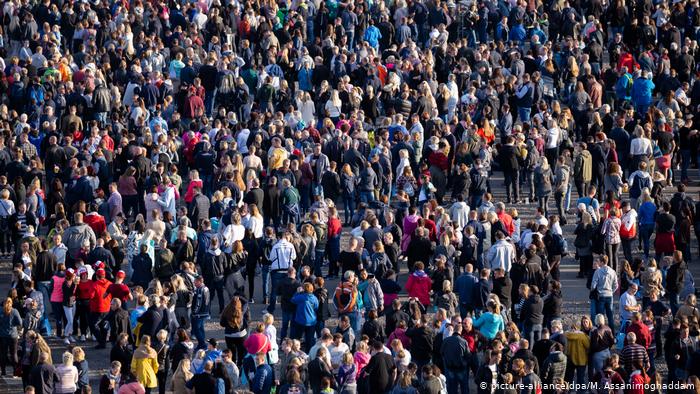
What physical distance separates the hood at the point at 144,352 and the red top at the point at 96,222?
5676mm

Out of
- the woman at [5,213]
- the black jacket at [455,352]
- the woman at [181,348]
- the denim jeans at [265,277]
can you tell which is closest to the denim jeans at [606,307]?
the black jacket at [455,352]

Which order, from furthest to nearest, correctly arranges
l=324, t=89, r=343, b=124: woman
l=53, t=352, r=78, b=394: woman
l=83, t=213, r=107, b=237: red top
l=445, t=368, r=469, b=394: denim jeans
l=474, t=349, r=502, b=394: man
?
1. l=324, t=89, r=343, b=124: woman
2. l=83, t=213, r=107, b=237: red top
3. l=445, t=368, r=469, b=394: denim jeans
4. l=53, t=352, r=78, b=394: woman
5. l=474, t=349, r=502, b=394: man

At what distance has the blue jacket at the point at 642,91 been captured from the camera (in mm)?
38594

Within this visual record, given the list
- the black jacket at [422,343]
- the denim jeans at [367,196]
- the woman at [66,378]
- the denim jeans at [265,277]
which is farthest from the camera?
the denim jeans at [367,196]

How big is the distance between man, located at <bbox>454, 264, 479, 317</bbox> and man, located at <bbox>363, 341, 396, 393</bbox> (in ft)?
10.2

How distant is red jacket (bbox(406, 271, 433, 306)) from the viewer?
93.6 ft

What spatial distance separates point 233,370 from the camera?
83.5ft

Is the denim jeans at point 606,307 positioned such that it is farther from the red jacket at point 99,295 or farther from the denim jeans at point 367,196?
the red jacket at point 99,295

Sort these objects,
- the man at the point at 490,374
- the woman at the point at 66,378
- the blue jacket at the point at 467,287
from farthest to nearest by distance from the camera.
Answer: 1. the blue jacket at the point at 467,287
2. the woman at the point at 66,378
3. the man at the point at 490,374

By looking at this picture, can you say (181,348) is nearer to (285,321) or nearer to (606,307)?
(285,321)

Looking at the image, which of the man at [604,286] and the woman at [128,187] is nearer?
the man at [604,286]

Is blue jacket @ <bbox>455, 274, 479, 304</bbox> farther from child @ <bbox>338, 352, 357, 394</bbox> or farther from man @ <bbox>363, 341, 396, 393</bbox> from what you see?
child @ <bbox>338, 352, 357, 394</bbox>

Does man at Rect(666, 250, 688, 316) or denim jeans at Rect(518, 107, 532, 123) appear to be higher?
denim jeans at Rect(518, 107, 532, 123)

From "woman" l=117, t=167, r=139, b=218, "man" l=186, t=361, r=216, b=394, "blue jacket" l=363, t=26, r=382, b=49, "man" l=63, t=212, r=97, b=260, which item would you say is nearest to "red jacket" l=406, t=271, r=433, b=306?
"man" l=186, t=361, r=216, b=394
